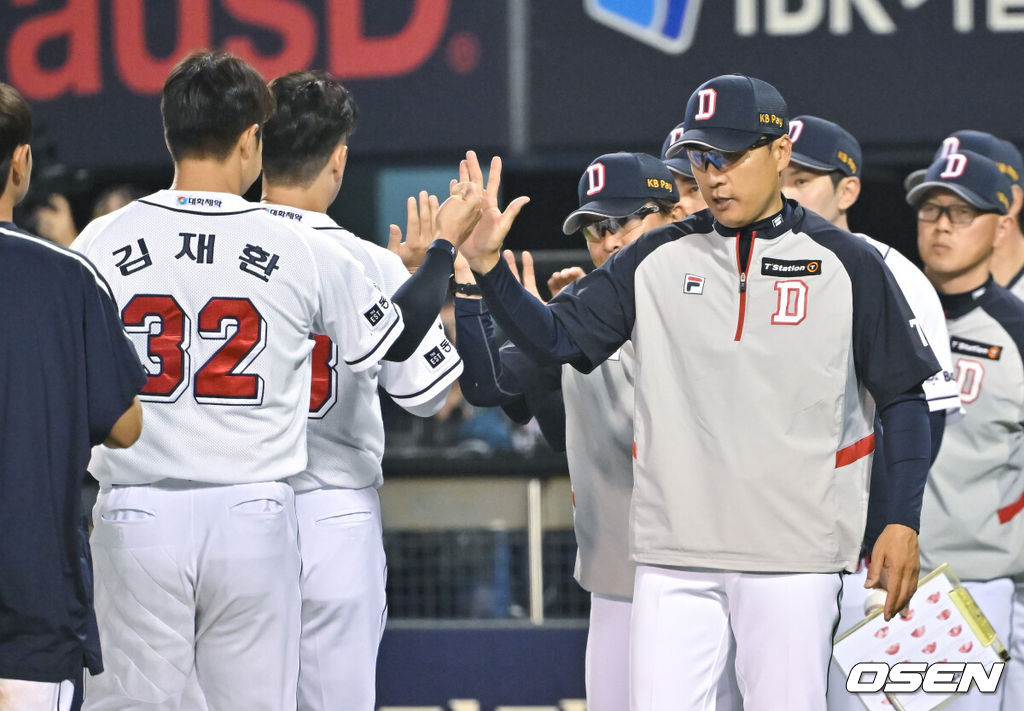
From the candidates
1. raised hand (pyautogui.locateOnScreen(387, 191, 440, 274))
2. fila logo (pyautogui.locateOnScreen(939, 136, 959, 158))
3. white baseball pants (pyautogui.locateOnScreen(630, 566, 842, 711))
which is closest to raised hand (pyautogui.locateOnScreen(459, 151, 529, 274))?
raised hand (pyautogui.locateOnScreen(387, 191, 440, 274))

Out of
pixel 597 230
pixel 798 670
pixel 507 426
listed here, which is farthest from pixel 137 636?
pixel 507 426

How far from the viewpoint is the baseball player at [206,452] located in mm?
3062

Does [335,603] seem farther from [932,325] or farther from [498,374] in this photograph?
[932,325]

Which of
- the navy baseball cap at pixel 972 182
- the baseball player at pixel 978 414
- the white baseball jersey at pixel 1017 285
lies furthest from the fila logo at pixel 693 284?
the white baseball jersey at pixel 1017 285

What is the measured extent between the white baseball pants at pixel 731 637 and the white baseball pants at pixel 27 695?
3.94 feet

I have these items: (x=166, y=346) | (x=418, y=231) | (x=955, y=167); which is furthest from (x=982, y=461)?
(x=166, y=346)

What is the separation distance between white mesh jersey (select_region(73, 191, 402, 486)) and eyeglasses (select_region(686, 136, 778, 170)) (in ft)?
2.84

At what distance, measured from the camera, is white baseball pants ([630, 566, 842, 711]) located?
121 inches

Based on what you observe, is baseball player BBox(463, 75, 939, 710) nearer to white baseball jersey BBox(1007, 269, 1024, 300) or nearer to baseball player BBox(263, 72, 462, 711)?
baseball player BBox(263, 72, 462, 711)

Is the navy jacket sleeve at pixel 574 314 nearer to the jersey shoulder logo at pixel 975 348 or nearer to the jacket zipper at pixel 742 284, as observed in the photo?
the jacket zipper at pixel 742 284

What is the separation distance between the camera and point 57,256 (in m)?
2.65

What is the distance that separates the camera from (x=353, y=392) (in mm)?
3545

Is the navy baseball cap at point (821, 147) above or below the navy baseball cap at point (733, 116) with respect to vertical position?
below

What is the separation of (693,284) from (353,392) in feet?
2.82
